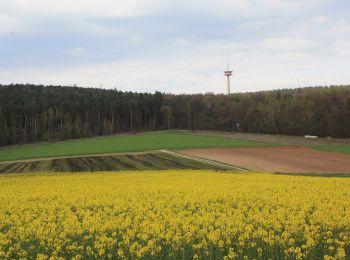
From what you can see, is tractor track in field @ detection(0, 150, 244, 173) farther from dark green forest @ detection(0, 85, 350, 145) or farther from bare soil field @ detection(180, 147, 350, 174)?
dark green forest @ detection(0, 85, 350, 145)

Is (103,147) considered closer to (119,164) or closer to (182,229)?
(119,164)

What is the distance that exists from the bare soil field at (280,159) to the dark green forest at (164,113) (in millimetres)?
49512

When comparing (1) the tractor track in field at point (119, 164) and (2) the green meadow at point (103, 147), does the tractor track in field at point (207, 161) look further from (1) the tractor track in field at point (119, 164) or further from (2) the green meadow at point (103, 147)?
(2) the green meadow at point (103, 147)

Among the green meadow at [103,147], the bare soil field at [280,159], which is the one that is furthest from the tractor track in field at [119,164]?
the green meadow at [103,147]

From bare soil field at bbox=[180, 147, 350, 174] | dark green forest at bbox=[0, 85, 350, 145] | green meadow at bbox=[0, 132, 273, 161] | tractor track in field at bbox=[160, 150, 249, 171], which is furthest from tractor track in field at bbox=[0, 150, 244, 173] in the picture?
dark green forest at bbox=[0, 85, 350, 145]

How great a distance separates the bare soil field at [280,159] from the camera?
1935 inches

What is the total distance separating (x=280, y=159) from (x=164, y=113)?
10250cm

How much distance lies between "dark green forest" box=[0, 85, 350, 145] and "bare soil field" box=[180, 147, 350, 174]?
4951 cm

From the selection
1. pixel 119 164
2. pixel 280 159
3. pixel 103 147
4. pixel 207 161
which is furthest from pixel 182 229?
pixel 103 147

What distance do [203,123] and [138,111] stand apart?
22781mm

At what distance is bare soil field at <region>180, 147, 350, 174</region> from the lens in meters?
49.2

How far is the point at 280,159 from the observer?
58969 mm

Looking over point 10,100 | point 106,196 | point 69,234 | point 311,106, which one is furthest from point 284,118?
point 69,234

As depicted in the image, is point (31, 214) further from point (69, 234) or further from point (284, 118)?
point (284, 118)
